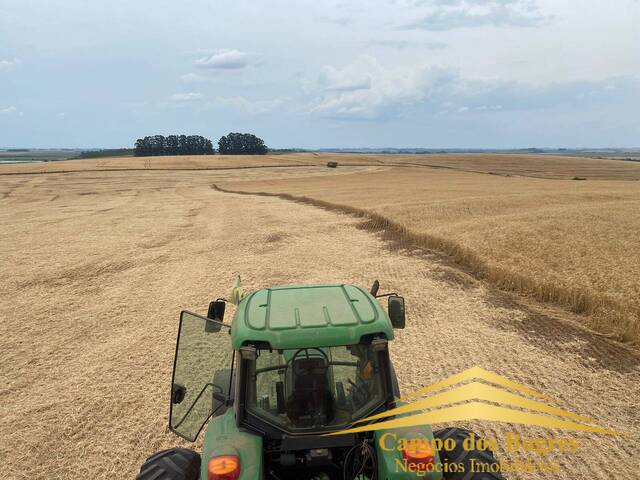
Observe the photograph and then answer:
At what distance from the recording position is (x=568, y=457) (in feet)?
20.6

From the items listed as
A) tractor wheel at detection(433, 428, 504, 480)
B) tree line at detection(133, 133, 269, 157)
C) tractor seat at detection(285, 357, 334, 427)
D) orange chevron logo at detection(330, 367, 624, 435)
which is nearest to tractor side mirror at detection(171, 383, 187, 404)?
tractor seat at detection(285, 357, 334, 427)

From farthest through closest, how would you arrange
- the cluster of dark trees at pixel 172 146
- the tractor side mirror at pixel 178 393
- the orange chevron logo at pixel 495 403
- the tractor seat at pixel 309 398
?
the cluster of dark trees at pixel 172 146, the orange chevron logo at pixel 495 403, the tractor side mirror at pixel 178 393, the tractor seat at pixel 309 398

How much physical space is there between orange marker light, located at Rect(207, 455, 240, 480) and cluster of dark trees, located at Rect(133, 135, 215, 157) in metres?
145

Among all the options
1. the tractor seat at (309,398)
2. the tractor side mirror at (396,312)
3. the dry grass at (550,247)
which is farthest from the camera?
the dry grass at (550,247)

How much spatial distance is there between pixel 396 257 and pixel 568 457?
1198 centimetres

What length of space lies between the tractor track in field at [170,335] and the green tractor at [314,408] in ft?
11.2

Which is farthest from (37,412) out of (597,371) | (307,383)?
(597,371)

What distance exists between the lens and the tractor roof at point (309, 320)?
11.5ft

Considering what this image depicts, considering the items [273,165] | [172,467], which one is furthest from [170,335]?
[273,165]

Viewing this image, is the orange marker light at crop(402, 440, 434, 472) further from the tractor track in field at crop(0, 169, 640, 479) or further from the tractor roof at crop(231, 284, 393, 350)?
the tractor track in field at crop(0, 169, 640, 479)

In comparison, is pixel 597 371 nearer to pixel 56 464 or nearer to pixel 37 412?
pixel 56 464

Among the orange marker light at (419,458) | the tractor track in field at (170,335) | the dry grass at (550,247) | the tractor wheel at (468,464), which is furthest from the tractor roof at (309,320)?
the dry grass at (550,247)

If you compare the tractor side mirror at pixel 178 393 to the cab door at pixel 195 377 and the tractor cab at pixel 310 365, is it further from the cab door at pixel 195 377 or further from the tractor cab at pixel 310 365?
the tractor cab at pixel 310 365

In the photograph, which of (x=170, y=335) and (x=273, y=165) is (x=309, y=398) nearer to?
(x=170, y=335)
